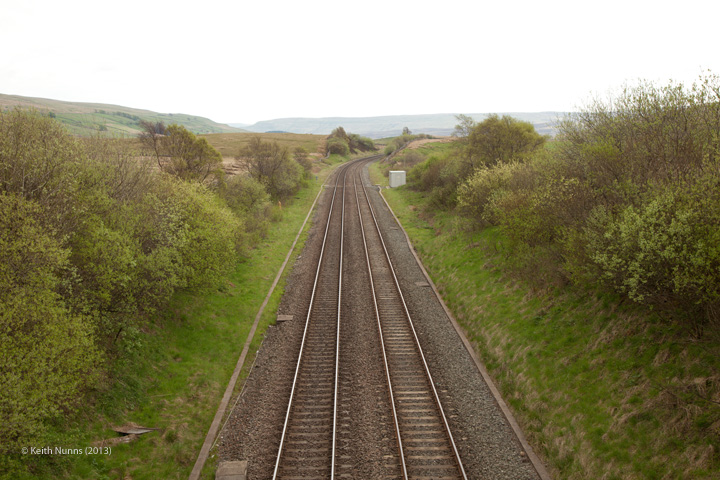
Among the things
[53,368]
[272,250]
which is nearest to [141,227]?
[53,368]

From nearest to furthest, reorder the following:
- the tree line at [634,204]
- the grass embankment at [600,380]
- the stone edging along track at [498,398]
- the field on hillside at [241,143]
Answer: the grass embankment at [600,380] < the tree line at [634,204] < the stone edging along track at [498,398] < the field on hillside at [241,143]

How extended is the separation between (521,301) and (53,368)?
18297 mm

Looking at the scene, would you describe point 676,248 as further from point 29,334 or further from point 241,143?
point 241,143

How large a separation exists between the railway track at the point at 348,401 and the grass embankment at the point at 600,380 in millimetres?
3025

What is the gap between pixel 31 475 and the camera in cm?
920

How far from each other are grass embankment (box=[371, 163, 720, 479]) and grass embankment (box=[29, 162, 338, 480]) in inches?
406

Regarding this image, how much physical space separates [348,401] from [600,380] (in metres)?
8.38

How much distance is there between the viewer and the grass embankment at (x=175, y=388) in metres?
10.9

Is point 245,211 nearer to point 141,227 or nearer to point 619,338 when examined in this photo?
point 141,227

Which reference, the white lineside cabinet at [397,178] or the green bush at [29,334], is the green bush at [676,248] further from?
the white lineside cabinet at [397,178]

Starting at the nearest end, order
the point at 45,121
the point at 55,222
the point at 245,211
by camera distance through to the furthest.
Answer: the point at 55,222 < the point at 45,121 < the point at 245,211

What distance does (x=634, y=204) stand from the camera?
46.0 ft

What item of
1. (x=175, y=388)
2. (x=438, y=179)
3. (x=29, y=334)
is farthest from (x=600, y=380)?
(x=438, y=179)

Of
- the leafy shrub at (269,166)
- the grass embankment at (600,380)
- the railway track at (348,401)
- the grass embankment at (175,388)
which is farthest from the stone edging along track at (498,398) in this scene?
the leafy shrub at (269,166)
